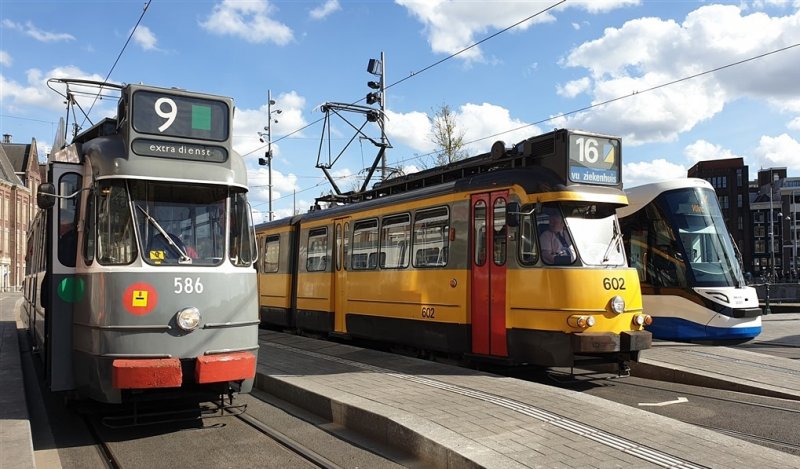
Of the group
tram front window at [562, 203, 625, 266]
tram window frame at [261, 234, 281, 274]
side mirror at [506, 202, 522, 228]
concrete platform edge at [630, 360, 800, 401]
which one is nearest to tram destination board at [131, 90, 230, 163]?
side mirror at [506, 202, 522, 228]

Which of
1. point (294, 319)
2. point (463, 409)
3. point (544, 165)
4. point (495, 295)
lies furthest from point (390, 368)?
point (294, 319)

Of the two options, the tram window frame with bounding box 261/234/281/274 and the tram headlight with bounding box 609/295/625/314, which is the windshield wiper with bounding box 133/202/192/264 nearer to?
the tram headlight with bounding box 609/295/625/314

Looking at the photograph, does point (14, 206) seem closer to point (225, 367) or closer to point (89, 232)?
point (89, 232)

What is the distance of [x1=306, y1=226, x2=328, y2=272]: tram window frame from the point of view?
14.6m

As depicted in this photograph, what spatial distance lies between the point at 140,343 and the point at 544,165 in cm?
609

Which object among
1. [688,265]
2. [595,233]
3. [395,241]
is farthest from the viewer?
[688,265]

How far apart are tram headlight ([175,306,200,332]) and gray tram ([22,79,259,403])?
0.03ft

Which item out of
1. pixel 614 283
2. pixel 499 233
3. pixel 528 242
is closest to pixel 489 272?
pixel 499 233

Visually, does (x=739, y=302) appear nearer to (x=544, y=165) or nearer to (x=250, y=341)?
(x=544, y=165)

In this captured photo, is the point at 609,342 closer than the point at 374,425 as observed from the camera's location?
No

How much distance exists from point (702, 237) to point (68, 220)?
11.7 metres

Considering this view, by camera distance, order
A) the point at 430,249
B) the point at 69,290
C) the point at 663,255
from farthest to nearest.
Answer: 1. the point at 663,255
2. the point at 430,249
3. the point at 69,290

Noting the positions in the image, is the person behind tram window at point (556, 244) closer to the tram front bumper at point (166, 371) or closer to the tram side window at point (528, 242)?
the tram side window at point (528, 242)

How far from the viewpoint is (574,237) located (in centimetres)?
920
